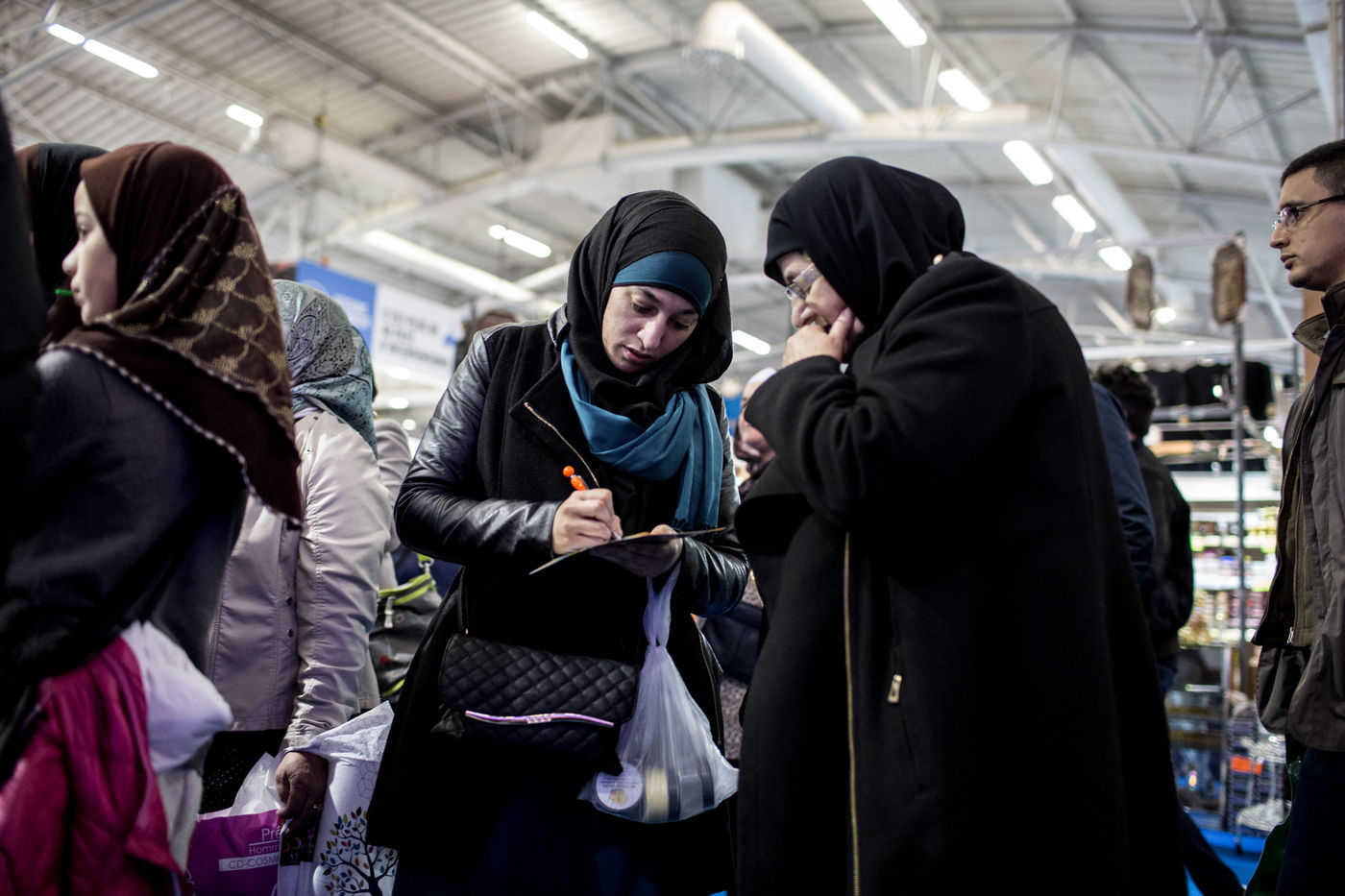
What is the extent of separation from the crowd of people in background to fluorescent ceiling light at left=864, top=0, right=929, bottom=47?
21.6ft

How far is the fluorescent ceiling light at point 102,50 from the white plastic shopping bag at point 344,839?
917 cm

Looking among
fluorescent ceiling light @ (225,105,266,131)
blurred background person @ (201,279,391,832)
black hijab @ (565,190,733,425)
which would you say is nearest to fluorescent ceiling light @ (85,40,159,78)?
fluorescent ceiling light @ (225,105,266,131)

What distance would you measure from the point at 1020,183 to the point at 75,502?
12548 millimetres

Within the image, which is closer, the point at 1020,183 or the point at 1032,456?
the point at 1032,456

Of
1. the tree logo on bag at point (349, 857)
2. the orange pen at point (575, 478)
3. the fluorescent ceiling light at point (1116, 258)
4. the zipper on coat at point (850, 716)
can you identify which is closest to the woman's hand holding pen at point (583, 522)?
the orange pen at point (575, 478)

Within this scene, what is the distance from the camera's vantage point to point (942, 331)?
1.20 m

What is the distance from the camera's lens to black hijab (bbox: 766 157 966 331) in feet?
4.47

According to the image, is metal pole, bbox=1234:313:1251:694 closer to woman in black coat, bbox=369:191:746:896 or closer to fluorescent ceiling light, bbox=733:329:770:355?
woman in black coat, bbox=369:191:746:896

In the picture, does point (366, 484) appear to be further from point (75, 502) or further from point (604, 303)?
point (75, 502)

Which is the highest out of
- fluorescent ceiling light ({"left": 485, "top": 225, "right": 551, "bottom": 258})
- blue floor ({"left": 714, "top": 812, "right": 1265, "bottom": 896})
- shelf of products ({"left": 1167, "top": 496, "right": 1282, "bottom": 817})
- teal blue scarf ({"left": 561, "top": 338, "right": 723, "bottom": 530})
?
fluorescent ceiling light ({"left": 485, "top": 225, "right": 551, "bottom": 258})

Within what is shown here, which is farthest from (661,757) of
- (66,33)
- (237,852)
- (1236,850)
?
(66,33)

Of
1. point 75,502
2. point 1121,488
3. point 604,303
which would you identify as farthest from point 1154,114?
point 75,502

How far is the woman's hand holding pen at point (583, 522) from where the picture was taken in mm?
1491

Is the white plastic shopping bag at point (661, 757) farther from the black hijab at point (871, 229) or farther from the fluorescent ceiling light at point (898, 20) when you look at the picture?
the fluorescent ceiling light at point (898, 20)
